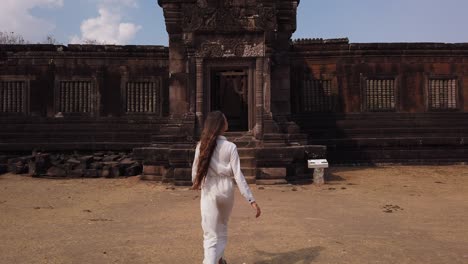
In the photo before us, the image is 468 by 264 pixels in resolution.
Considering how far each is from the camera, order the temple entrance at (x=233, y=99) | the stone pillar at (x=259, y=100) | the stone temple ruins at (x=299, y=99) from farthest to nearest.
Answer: the stone temple ruins at (x=299, y=99), the temple entrance at (x=233, y=99), the stone pillar at (x=259, y=100)

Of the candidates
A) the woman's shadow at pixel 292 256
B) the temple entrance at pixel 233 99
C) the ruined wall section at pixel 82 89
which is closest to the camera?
the woman's shadow at pixel 292 256

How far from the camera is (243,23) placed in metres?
9.94

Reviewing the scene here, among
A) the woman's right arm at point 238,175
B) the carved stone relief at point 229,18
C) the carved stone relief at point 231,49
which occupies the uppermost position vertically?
the carved stone relief at point 229,18

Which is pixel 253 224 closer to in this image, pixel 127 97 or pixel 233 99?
pixel 233 99

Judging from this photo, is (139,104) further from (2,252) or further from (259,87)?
(2,252)

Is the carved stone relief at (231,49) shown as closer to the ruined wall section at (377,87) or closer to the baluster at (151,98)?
the ruined wall section at (377,87)

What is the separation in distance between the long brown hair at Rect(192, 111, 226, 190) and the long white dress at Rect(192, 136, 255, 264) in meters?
0.06

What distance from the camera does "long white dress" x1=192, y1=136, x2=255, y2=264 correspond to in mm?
3559

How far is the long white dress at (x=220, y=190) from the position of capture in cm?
356

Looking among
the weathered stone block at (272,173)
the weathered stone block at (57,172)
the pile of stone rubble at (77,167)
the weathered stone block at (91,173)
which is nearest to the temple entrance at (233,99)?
the pile of stone rubble at (77,167)

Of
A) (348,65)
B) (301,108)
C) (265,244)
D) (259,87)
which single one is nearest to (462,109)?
(348,65)

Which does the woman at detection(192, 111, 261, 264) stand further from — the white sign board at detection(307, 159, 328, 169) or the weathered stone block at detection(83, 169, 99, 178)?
the weathered stone block at detection(83, 169, 99, 178)

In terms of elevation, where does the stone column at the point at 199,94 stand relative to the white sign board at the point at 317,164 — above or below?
above

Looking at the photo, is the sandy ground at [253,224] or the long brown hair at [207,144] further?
the sandy ground at [253,224]
